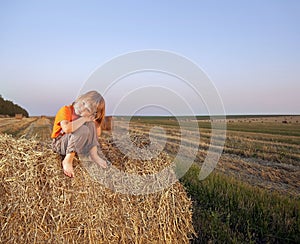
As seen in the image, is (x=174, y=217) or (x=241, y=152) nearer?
(x=174, y=217)

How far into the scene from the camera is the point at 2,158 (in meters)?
3.77

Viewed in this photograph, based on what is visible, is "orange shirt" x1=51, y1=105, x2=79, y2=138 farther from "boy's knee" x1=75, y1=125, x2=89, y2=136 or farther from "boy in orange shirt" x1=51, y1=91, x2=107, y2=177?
"boy's knee" x1=75, y1=125, x2=89, y2=136

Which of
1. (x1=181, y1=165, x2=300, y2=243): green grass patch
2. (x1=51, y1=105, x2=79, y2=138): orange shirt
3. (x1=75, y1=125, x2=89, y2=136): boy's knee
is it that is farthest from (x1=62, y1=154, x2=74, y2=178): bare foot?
(x1=181, y1=165, x2=300, y2=243): green grass patch

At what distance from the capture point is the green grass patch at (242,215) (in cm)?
440

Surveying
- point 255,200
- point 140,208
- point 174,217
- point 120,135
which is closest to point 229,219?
point 255,200

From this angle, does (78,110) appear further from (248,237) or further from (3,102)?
(3,102)

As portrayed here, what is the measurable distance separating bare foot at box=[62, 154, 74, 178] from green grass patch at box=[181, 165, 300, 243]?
85.8 inches

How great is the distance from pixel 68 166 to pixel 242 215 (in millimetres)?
3306

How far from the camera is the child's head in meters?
3.85

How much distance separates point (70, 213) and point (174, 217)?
1.37 metres

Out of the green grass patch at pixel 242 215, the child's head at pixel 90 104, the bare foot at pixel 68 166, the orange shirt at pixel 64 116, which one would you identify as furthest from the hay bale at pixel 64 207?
the green grass patch at pixel 242 215

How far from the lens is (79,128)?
12.3ft

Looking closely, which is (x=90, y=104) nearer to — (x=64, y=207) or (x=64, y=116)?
(x=64, y=116)

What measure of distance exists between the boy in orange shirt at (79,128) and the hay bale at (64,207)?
0.16 m
